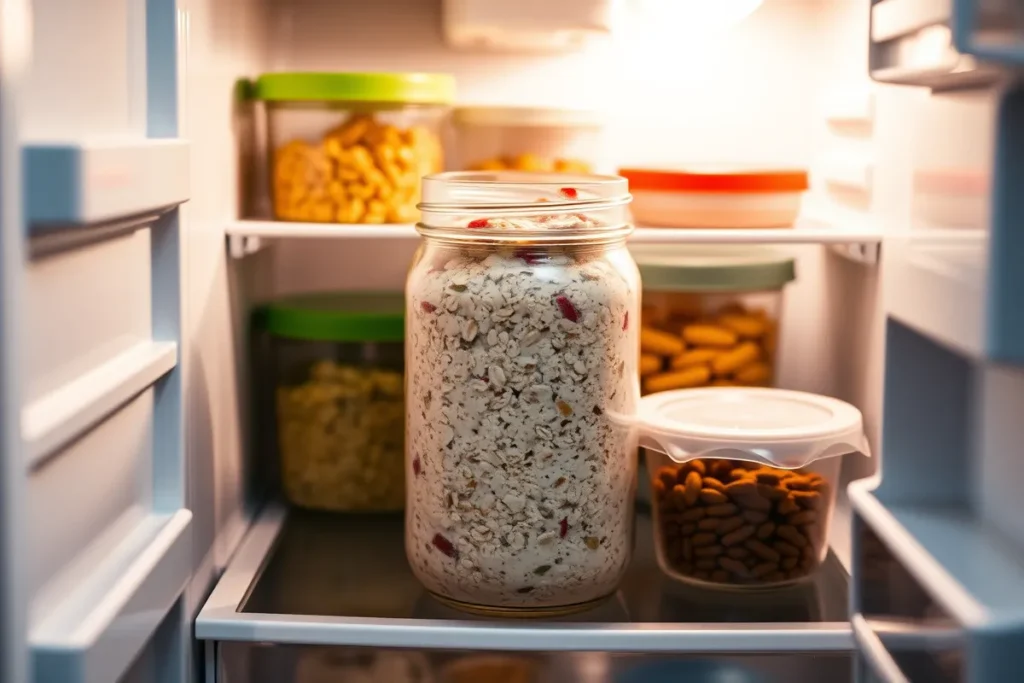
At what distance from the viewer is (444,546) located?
1.15 metres

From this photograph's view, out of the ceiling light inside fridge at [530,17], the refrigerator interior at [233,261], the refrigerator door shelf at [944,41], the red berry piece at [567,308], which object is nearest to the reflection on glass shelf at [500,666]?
the refrigerator interior at [233,261]

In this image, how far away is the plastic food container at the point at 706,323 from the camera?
139 cm

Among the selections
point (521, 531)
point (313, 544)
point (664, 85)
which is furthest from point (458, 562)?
point (664, 85)

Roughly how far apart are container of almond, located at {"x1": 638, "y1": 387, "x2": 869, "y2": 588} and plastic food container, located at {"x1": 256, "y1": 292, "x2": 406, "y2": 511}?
311 millimetres

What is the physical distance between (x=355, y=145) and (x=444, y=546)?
0.48m

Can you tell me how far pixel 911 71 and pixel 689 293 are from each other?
54cm

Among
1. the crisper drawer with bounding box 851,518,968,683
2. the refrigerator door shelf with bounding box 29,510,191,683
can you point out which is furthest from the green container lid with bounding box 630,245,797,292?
the refrigerator door shelf with bounding box 29,510,191,683

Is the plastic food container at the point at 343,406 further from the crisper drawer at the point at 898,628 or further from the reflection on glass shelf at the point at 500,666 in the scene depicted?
the crisper drawer at the point at 898,628

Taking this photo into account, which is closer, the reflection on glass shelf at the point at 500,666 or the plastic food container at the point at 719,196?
the reflection on glass shelf at the point at 500,666

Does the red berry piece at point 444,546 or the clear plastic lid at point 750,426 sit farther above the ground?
the clear plastic lid at point 750,426

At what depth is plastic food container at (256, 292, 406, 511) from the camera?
1.41 metres

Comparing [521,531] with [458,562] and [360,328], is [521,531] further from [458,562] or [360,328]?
[360,328]

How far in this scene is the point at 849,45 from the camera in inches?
57.3

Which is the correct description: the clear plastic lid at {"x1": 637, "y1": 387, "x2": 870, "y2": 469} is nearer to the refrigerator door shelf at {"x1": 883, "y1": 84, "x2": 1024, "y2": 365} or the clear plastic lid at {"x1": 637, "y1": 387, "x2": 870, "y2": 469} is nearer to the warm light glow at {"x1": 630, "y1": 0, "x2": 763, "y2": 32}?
the refrigerator door shelf at {"x1": 883, "y1": 84, "x2": 1024, "y2": 365}
